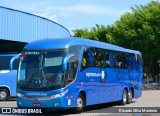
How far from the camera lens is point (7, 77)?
994 inches

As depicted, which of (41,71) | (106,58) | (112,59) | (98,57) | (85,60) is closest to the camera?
(41,71)

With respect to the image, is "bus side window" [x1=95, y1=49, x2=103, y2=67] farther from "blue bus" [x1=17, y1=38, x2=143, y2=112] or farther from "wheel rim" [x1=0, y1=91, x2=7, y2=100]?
"wheel rim" [x1=0, y1=91, x2=7, y2=100]

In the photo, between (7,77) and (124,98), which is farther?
(7,77)

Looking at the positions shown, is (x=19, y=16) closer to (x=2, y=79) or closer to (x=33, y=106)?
(x=2, y=79)

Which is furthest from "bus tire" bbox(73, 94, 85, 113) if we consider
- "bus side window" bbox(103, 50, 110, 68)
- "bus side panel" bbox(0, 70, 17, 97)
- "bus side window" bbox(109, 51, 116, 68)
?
"bus side panel" bbox(0, 70, 17, 97)

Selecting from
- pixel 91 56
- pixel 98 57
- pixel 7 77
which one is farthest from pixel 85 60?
pixel 7 77

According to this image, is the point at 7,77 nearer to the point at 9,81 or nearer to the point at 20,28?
the point at 9,81

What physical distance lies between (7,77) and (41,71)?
9720mm

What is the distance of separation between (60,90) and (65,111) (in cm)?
271

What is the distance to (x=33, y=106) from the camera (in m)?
15.9

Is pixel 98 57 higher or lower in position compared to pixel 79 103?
higher

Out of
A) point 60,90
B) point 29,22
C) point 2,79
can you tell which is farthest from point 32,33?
point 60,90

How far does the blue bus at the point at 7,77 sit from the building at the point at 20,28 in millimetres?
4005

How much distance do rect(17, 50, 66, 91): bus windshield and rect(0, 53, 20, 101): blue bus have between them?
893 centimetres
